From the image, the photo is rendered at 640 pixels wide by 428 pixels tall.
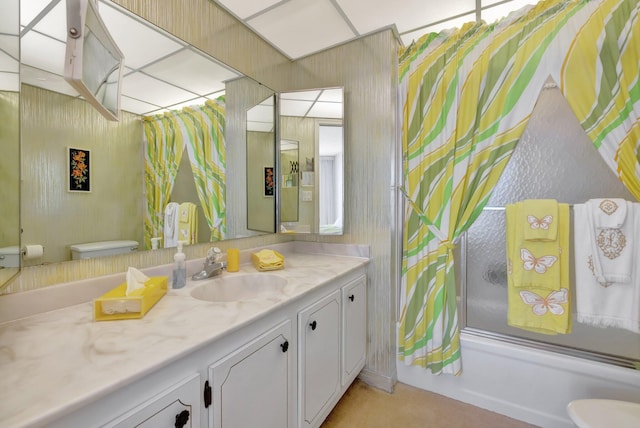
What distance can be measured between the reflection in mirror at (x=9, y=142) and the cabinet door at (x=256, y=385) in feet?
2.06

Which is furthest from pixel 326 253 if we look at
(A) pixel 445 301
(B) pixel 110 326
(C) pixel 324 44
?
(C) pixel 324 44

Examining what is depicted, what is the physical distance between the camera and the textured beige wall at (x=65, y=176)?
885mm

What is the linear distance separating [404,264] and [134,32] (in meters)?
1.93

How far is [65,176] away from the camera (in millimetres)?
958

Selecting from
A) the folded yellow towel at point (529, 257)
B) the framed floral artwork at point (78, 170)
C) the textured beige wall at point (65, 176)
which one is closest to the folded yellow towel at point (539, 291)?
the folded yellow towel at point (529, 257)

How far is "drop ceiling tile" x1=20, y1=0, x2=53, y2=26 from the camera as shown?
2.83 feet

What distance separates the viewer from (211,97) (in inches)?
58.5

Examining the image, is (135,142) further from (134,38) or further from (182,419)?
(182,419)

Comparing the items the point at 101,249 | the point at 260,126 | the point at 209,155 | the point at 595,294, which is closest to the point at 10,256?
the point at 101,249

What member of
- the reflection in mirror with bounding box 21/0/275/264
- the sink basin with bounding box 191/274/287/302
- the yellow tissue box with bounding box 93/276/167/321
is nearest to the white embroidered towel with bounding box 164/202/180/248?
the reflection in mirror with bounding box 21/0/275/264

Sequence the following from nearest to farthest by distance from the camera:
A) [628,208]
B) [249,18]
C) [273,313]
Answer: [273,313]
[628,208]
[249,18]

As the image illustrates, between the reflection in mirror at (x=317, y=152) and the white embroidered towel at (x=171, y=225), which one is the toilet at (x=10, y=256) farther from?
the reflection in mirror at (x=317, y=152)

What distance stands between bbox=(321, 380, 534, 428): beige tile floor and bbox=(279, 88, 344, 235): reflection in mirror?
1.09 meters

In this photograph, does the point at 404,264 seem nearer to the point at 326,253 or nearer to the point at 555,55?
the point at 326,253
